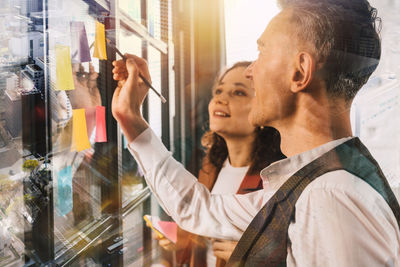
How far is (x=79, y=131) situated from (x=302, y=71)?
0.87 metres

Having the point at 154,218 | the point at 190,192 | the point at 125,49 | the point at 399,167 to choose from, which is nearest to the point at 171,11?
the point at 125,49

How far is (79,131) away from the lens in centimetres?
137

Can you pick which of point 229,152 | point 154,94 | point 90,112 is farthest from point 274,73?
point 90,112

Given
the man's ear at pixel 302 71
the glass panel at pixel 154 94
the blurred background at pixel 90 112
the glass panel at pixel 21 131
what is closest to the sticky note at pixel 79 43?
the blurred background at pixel 90 112

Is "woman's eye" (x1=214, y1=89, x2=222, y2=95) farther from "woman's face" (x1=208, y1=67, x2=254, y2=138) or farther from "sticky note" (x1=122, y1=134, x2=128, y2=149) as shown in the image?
"sticky note" (x1=122, y1=134, x2=128, y2=149)

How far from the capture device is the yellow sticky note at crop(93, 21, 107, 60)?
133 centimetres

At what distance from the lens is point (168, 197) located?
4.42ft

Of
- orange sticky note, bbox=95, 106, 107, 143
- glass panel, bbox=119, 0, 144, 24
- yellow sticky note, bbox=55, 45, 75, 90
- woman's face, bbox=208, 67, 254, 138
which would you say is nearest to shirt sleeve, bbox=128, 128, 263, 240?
orange sticky note, bbox=95, 106, 107, 143

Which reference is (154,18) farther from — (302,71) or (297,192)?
(297,192)

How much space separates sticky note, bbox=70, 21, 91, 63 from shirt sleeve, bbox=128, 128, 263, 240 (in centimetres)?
38

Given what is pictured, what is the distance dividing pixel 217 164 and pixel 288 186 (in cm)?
34

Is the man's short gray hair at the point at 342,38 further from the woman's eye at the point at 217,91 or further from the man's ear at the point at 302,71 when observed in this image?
the woman's eye at the point at 217,91

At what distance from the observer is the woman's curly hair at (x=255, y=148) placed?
1.22 metres

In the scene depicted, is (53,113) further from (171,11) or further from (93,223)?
(171,11)
